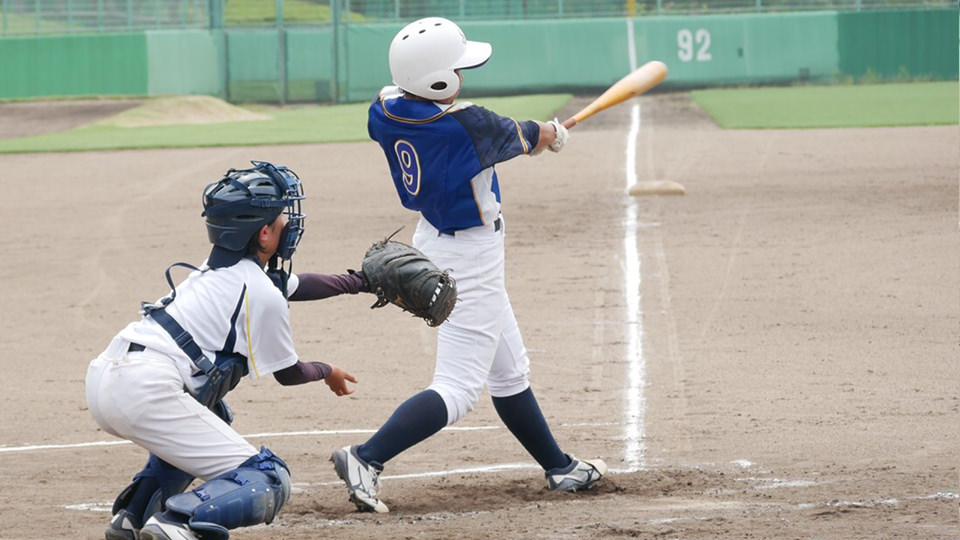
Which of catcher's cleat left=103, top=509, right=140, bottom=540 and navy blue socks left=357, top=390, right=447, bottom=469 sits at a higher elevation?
navy blue socks left=357, top=390, right=447, bottom=469

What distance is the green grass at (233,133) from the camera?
2092cm

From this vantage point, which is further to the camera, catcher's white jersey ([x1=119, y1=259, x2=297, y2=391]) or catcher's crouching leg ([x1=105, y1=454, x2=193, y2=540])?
catcher's crouching leg ([x1=105, y1=454, x2=193, y2=540])

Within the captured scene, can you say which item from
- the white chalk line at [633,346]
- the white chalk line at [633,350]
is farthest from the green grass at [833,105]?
the white chalk line at [633,350]

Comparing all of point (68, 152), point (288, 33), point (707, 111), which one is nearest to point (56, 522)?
point (68, 152)

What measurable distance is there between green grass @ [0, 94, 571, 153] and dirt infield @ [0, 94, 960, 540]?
15.3ft

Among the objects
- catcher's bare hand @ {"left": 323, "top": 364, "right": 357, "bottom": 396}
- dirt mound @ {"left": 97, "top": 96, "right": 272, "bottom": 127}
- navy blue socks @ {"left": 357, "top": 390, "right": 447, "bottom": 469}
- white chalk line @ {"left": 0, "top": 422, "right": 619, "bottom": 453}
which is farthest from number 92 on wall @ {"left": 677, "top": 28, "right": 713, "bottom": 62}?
catcher's bare hand @ {"left": 323, "top": 364, "right": 357, "bottom": 396}

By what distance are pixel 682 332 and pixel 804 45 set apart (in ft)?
89.8

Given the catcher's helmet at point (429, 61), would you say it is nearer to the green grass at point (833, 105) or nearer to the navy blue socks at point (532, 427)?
the navy blue socks at point (532, 427)

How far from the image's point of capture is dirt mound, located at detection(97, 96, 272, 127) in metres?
26.3

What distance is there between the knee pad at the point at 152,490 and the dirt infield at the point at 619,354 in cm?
38

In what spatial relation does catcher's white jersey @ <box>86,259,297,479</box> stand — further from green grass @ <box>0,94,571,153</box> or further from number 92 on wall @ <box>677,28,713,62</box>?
number 92 on wall @ <box>677,28,713,62</box>

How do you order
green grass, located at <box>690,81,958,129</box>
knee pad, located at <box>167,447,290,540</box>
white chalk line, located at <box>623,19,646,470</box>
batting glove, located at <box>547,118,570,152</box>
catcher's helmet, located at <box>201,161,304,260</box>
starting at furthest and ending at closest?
green grass, located at <box>690,81,958,129</box> → white chalk line, located at <box>623,19,646,470</box> → batting glove, located at <box>547,118,570,152</box> → catcher's helmet, located at <box>201,161,304,260</box> → knee pad, located at <box>167,447,290,540</box>

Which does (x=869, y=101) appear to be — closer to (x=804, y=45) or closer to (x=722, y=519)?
(x=804, y=45)

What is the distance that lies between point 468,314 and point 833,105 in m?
22.4
